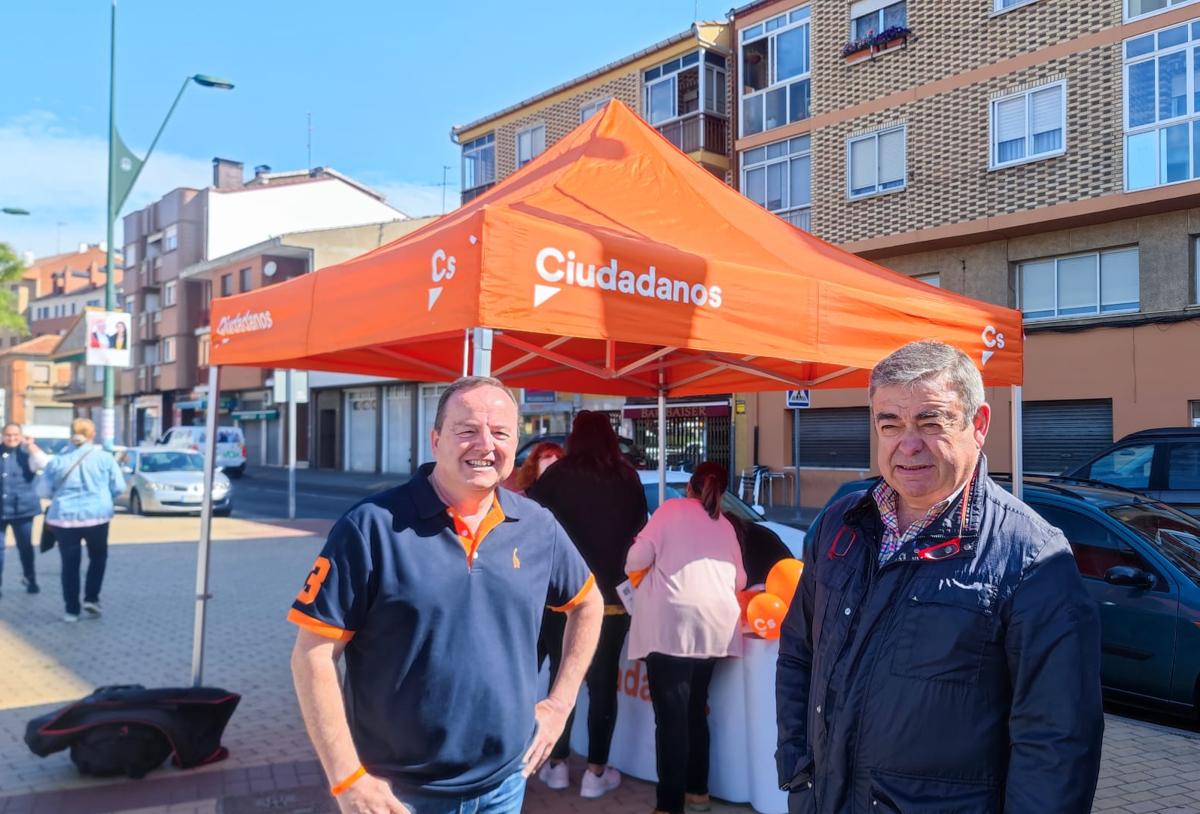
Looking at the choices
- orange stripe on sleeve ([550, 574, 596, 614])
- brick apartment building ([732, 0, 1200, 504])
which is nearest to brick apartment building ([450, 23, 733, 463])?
brick apartment building ([732, 0, 1200, 504])

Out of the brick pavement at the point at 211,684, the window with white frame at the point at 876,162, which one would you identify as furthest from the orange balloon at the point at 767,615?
the window with white frame at the point at 876,162

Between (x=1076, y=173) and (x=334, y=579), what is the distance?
1815cm

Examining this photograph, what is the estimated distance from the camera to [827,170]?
70.9 feet

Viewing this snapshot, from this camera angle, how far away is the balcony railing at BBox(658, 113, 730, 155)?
2477 cm

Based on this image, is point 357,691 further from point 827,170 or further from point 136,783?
point 827,170

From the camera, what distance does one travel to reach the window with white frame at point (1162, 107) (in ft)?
52.3

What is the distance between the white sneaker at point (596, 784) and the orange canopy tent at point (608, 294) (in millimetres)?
2048

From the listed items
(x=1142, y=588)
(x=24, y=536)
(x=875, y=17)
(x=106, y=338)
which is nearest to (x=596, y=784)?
(x=1142, y=588)

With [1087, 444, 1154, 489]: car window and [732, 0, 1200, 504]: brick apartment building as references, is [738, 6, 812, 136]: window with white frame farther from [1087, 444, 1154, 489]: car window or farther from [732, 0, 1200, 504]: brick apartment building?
[1087, 444, 1154, 489]: car window

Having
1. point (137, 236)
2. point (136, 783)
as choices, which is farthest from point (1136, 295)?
point (137, 236)

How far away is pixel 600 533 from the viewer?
14.9 ft

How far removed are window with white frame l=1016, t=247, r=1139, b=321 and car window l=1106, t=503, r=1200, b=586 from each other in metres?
12.1

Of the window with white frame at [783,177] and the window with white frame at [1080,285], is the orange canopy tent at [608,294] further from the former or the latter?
the window with white frame at [783,177]

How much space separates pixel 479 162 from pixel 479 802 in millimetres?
31455
